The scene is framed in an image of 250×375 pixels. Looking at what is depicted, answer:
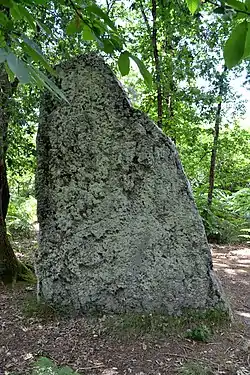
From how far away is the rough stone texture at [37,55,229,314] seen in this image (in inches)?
142

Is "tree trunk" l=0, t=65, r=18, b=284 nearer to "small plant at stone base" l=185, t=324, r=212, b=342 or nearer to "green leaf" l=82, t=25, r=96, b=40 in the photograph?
"small plant at stone base" l=185, t=324, r=212, b=342

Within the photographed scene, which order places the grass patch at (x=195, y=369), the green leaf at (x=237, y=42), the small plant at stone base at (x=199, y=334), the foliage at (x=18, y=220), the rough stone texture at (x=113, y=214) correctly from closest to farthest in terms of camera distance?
the green leaf at (x=237, y=42)
the grass patch at (x=195, y=369)
the small plant at stone base at (x=199, y=334)
the rough stone texture at (x=113, y=214)
the foliage at (x=18, y=220)

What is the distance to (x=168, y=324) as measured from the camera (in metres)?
3.42

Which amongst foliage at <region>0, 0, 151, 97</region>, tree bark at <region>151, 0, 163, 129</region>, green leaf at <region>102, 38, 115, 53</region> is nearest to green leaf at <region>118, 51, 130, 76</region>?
foliage at <region>0, 0, 151, 97</region>

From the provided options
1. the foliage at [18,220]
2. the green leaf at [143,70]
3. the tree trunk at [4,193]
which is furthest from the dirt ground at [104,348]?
the foliage at [18,220]

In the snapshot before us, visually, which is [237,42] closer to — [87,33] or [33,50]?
[33,50]

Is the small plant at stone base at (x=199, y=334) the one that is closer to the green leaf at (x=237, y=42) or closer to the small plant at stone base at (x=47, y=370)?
the small plant at stone base at (x=47, y=370)

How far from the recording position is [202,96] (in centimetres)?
732

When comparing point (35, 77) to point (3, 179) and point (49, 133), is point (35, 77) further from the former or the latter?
point (3, 179)

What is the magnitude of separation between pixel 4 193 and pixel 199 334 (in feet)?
9.66

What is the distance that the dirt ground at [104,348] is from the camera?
288 centimetres

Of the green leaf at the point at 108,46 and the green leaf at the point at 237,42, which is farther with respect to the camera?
the green leaf at the point at 108,46

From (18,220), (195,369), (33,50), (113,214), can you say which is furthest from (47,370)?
(18,220)

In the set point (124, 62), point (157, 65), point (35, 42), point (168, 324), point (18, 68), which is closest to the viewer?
point (18, 68)
